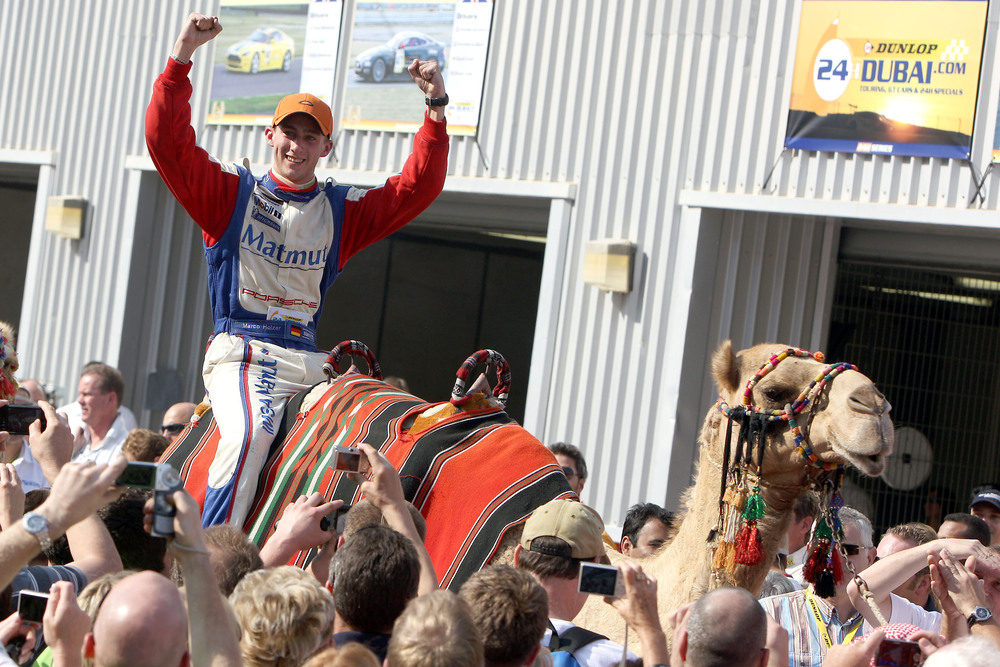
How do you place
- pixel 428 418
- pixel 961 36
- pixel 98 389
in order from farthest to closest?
pixel 98 389, pixel 961 36, pixel 428 418

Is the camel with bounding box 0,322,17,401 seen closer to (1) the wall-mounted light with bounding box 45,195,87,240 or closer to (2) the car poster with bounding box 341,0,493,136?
(2) the car poster with bounding box 341,0,493,136

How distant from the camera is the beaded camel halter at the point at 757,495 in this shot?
422 centimetres

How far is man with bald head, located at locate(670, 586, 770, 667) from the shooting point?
2953 millimetres

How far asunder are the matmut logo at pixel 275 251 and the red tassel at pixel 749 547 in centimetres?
225

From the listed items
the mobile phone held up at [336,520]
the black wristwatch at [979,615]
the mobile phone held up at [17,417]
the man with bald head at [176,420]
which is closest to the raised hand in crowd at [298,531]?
the mobile phone held up at [336,520]

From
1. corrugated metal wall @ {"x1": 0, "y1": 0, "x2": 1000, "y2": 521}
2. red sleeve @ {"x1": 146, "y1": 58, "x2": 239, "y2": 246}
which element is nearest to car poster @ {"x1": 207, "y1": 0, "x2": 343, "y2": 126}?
corrugated metal wall @ {"x1": 0, "y1": 0, "x2": 1000, "y2": 521}

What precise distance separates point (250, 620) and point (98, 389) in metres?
6.30

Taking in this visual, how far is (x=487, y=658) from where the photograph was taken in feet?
9.91

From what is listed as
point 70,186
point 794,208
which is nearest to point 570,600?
point 794,208

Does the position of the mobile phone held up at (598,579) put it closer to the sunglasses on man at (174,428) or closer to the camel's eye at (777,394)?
the camel's eye at (777,394)

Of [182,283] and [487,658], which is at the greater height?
[182,283]

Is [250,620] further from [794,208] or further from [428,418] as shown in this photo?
[794,208]

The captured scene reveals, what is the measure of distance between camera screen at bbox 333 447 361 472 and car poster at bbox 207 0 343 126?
6981 millimetres

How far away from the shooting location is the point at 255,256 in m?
5.17
